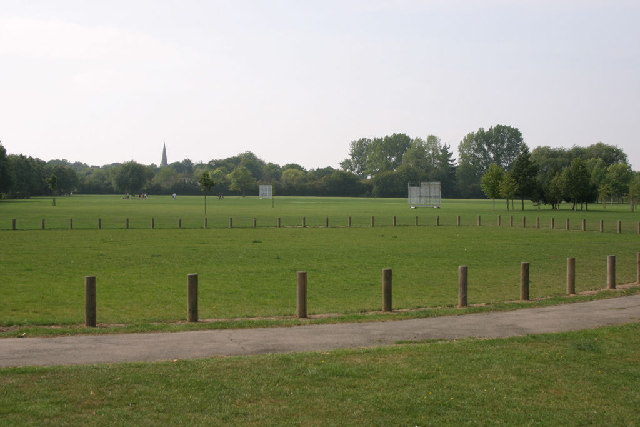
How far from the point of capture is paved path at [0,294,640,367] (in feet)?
28.5

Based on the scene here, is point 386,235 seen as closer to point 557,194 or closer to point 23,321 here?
point 23,321

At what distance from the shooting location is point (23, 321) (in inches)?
455

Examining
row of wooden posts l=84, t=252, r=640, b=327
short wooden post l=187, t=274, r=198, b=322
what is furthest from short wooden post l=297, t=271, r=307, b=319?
short wooden post l=187, t=274, r=198, b=322

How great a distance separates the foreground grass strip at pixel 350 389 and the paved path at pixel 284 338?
64 centimetres

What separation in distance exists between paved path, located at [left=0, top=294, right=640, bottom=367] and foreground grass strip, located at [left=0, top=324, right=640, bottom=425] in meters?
0.64

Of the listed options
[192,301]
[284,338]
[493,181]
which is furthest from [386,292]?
[493,181]

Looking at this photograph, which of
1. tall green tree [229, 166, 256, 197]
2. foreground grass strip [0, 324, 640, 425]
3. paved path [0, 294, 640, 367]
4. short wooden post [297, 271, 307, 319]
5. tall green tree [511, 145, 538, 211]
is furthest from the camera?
tall green tree [229, 166, 256, 197]

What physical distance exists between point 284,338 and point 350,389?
2.87 metres

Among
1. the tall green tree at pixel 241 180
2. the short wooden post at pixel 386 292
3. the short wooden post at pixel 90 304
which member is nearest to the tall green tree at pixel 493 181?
the short wooden post at pixel 386 292

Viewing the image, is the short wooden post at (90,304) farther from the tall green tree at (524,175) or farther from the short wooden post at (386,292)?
the tall green tree at (524,175)

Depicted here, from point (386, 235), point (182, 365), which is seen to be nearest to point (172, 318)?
point (182, 365)

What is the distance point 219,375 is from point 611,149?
15143 cm

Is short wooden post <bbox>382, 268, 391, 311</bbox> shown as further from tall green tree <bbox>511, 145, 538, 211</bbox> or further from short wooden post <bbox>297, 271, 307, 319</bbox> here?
tall green tree <bbox>511, 145, 538, 211</bbox>

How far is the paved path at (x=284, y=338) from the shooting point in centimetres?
870
